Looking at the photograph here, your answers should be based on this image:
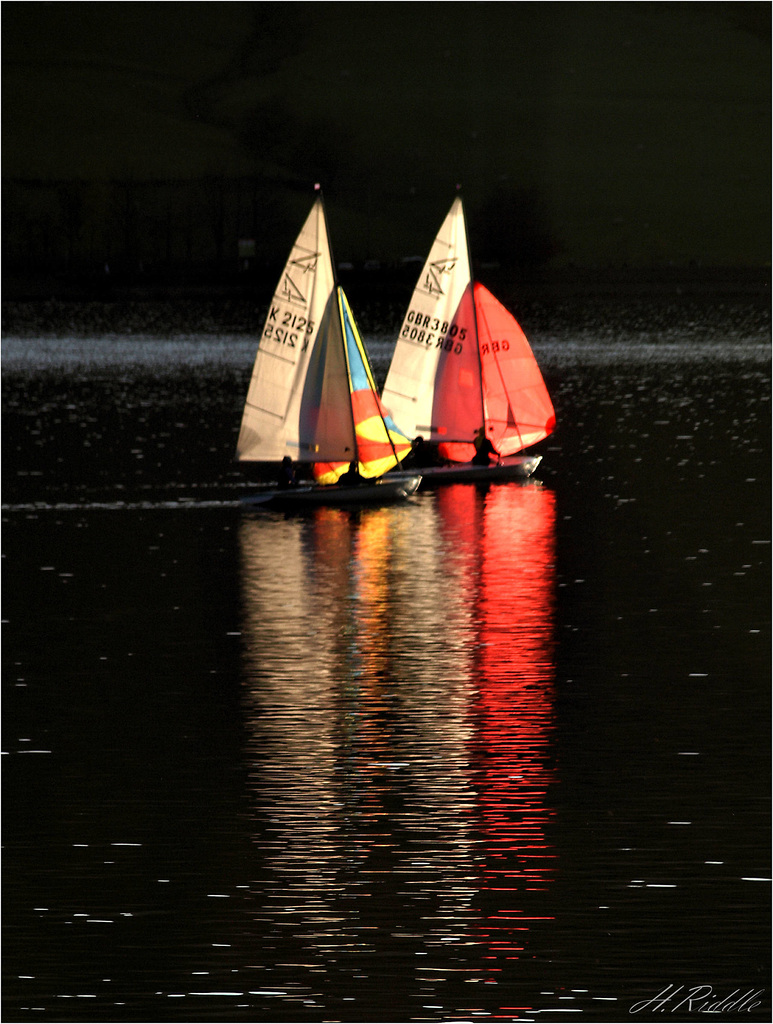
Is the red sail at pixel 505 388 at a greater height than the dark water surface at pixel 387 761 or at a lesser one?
greater

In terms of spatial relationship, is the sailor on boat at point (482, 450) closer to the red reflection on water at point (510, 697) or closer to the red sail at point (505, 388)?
the red sail at point (505, 388)

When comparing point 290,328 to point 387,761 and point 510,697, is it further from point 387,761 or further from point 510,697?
point 387,761

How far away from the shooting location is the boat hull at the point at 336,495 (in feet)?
177

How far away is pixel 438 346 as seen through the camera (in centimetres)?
6194

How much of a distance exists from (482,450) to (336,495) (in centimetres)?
850

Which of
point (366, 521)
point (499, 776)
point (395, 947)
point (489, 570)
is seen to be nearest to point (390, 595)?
point (489, 570)

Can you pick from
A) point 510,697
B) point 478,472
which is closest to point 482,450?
point 478,472

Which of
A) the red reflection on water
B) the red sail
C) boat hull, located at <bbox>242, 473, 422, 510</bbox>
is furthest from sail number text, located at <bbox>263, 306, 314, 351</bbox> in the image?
the red sail

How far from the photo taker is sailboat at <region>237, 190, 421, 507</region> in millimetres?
54375

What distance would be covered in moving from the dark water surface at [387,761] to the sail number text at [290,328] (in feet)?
16.1

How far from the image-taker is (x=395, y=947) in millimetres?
20469
